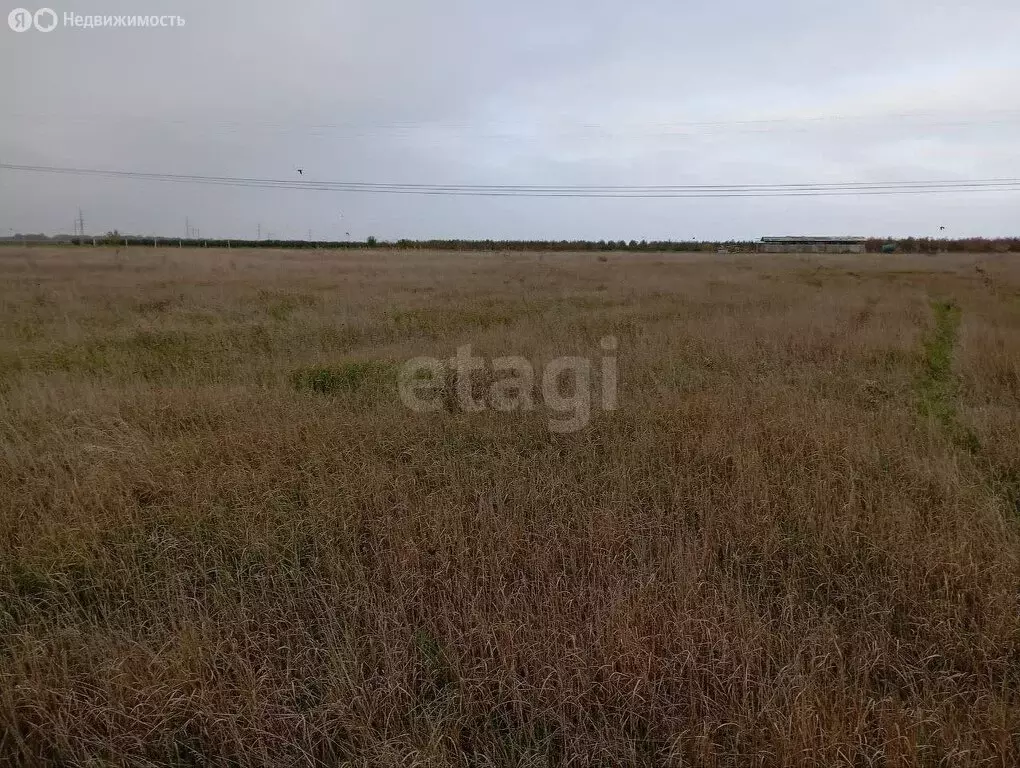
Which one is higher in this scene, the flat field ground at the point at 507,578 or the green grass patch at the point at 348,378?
the green grass patch at the point at 348,378

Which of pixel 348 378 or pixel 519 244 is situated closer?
pixel 348 378

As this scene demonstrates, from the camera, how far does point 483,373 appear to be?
26.4 feet

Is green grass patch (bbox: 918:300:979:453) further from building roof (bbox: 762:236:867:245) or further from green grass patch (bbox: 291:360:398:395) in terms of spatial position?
Result: building roof (bbox: 762:236:867:245)

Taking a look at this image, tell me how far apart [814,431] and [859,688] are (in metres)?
3.33

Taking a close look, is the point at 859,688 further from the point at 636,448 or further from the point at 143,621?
the point at 143,621

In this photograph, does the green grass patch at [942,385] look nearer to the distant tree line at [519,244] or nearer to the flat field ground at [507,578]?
the flat field ground at [507,578]

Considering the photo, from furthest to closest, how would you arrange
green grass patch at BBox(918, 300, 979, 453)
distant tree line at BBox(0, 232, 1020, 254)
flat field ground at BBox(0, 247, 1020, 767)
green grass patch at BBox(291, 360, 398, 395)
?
distant tree line at BBox(0, 232, 1020, 254) < green grass patch at BBox(291, 360, 398, 395) < green grass patch at BBox(918, 300, 979, 453) < flat field ground at BBox(0, 247, 1020, 767)

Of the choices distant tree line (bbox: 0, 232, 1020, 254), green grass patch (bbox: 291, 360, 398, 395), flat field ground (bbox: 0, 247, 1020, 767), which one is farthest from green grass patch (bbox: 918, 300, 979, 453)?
distant tree line (bbox: 0, 232, 1020, 254)

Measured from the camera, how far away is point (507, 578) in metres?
3.29

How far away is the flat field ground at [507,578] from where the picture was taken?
228 centimetres

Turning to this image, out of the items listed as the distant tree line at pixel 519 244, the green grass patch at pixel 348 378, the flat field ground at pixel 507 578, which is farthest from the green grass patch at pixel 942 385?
the distant tree line at pixel 519 244

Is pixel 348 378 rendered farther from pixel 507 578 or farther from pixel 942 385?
pixel 942 385

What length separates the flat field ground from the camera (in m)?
2.28

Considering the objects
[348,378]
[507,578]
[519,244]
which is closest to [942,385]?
[507,578]
